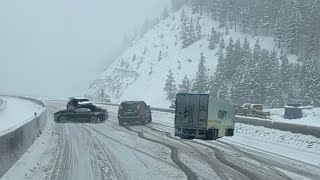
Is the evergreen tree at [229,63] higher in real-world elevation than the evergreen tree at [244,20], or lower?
lower

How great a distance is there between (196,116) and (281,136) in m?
4.04

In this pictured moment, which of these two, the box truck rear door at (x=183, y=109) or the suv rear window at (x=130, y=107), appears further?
the suv rear window at (x=130, y=107)

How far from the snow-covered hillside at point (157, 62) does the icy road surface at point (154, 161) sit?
75.4 meters

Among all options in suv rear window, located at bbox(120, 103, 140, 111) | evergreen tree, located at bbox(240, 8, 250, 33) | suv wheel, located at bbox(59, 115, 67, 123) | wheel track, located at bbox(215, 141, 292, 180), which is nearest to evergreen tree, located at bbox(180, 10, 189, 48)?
evergreen tree, located at bbox(240, 8, 250, 33)

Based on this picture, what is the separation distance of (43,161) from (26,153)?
199cm

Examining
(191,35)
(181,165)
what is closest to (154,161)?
(181,165)

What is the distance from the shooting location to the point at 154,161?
14.4 meters

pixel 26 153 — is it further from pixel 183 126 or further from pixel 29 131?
pixel 183 126

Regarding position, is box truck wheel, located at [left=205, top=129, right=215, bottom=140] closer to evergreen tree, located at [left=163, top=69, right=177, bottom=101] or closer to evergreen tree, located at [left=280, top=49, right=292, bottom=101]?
evergreen tree, located at [left=280, top=49, right=292, bottom=101]

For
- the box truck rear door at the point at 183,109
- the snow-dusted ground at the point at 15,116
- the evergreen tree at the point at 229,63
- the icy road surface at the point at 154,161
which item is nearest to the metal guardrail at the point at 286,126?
the icy road surface at the point at 154,161

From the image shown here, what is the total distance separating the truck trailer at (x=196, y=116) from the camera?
19953mm

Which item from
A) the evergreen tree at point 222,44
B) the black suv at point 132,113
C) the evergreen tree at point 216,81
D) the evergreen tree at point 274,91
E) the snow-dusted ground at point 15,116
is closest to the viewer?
the snow-dusted ground at point 15,116

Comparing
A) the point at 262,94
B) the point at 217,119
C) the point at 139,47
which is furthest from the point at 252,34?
the point at 217,119

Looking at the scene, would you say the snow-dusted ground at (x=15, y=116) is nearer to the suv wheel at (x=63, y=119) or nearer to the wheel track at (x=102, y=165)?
the suv wheel at (x=63, y=119)
